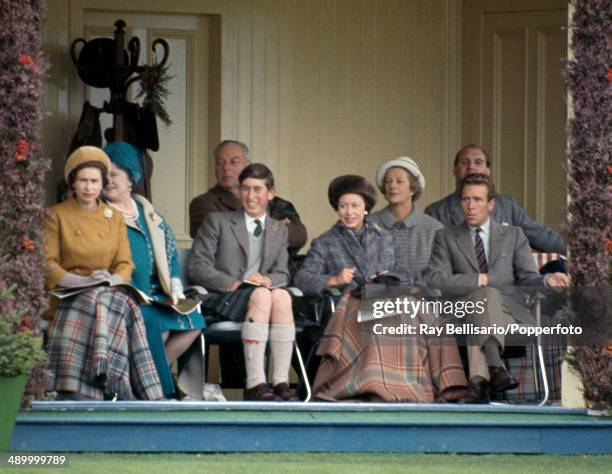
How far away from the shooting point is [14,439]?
24.2 ft

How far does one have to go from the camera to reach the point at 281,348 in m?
8.15

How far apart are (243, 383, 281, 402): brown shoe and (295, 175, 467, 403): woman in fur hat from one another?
0.24m

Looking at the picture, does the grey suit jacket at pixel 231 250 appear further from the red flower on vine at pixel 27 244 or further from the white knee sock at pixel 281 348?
the red flower on vine at pixel 27 244

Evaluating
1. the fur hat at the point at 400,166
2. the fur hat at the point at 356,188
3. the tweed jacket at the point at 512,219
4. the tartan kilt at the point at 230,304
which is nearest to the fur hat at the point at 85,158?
the tartan kilt at the point at 230,304

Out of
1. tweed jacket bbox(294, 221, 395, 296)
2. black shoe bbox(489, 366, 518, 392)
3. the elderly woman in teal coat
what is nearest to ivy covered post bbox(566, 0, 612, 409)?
black shoe bbox(489, 366, 518, 392)

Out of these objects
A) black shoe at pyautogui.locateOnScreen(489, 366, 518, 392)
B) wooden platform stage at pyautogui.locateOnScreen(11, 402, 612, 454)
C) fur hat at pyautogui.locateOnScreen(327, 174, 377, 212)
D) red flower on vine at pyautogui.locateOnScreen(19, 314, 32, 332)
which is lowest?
wooden platform stage at pyautogui.locateOnScreen(11, 402, 612, 454)

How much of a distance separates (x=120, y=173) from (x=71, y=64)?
2.08 meters

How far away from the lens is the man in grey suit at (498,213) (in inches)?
368

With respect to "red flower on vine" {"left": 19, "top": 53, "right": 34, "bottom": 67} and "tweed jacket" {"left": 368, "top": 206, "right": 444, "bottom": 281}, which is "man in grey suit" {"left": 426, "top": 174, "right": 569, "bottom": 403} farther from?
"red flower on vine" {"left": 19, "top": 53, "right": 34, "bottom": 67}

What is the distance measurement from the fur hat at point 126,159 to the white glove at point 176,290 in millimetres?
536

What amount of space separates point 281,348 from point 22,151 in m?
1.53

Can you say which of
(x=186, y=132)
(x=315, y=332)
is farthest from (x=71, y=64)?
(x=315, y=332)

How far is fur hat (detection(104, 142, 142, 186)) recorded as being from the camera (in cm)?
845

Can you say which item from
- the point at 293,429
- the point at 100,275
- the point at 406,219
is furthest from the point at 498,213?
the point at 100,275
